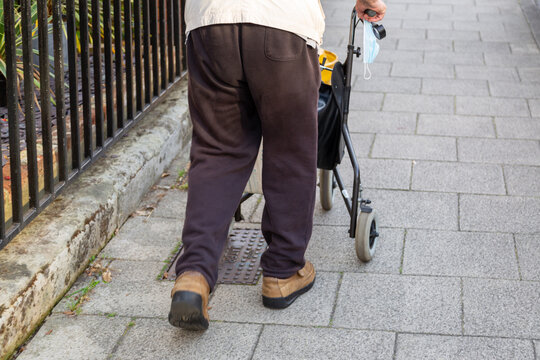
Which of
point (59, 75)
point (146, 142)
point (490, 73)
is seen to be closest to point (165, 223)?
point (146, 142)

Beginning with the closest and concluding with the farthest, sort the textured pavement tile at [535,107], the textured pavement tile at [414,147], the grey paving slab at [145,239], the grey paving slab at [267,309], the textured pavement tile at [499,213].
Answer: the grey paving slab at [267,309], the grey paving slab at [145,239], the textured pavement tile at [499,213], the textured pavement tile at [414,147], the textured pavement tile at [535,107]

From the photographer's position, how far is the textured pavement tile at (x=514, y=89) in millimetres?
6309

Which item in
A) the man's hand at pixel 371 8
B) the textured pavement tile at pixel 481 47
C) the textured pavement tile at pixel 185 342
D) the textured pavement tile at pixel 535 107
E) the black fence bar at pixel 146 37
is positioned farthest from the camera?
the textured pavement tile at pixel 481 47

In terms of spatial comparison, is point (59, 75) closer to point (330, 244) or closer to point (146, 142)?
point (146, 142)

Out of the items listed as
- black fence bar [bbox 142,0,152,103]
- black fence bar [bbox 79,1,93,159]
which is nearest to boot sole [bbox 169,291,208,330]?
black fence bar [bbox 79,1,93,159]

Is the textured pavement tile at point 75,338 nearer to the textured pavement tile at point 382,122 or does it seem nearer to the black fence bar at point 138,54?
the black fence bar at point 138,54

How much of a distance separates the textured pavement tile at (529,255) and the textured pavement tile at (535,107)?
2132 mm

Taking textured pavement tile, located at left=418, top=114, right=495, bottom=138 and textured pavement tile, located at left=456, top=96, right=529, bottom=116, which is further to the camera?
textured pavement tile, located at left=456, top=96, right=529, bottom=116

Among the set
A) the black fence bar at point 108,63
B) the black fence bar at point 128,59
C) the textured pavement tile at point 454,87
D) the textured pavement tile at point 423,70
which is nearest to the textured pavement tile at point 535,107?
the textured pavement tile at point 454,87

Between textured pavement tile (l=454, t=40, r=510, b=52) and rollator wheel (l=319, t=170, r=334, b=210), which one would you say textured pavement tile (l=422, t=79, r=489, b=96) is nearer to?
textured pavement tile (l=454, t=40, r=510, b=52)

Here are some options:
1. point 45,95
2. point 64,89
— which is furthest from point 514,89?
point 45,95

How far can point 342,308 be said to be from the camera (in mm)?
3279

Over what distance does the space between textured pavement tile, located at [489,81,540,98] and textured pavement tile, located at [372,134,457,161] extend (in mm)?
1251

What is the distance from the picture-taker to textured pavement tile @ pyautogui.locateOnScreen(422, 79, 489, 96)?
6344 mm
